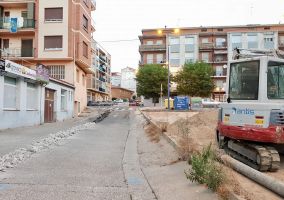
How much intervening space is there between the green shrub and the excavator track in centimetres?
178

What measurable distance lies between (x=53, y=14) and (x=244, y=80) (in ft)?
116

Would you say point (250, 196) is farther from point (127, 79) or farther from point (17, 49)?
point (127, 79)

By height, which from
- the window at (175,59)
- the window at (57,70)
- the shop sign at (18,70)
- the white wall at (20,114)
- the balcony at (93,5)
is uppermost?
the balcony at (93,5)

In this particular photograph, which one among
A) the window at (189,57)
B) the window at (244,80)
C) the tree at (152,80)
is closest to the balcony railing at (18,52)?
the tree at (152,80)

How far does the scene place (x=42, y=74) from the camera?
3194 centimetres

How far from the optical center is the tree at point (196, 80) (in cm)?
7525

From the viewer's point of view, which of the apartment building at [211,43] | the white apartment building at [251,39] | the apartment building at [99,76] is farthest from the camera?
the apartment building at [99,76]

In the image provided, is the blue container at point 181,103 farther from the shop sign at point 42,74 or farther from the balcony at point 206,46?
the balcony at point 206,46

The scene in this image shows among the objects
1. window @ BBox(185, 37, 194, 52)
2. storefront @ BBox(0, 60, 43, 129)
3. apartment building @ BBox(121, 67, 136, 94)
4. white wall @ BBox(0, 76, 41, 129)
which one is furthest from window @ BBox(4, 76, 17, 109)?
apartment building @ BBox(121, 67, 136, 94)

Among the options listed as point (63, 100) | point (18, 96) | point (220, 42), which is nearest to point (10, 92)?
point (18, 96)

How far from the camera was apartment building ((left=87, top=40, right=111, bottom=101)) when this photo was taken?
96875mm

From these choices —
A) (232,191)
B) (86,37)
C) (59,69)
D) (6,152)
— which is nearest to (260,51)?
(232,191)

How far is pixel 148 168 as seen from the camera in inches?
489

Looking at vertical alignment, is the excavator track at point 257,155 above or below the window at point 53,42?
below
